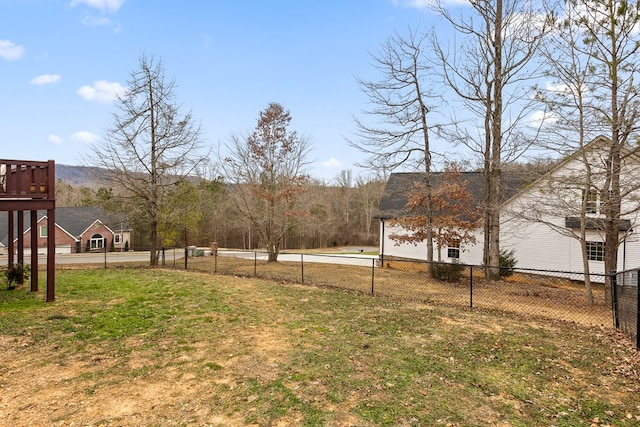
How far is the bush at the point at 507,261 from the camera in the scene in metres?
14.6

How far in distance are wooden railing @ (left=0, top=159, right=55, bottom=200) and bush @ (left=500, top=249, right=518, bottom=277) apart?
15679 mm

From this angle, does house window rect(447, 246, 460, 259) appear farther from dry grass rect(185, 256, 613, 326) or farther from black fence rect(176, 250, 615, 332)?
dry grass rect(185, 256, 613, 326)

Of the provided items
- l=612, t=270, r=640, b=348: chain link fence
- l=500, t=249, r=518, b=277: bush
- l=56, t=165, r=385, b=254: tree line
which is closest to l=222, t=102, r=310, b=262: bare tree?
l=56, t=165, r=385, b=254: tree line

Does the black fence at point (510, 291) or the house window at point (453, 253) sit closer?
the black fence at point (510, 291)

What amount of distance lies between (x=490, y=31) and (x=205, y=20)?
40.2 feet

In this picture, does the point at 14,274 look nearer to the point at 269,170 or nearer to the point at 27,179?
the point at 27,179

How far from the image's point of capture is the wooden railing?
7185 mm

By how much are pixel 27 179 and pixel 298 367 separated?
7.22m

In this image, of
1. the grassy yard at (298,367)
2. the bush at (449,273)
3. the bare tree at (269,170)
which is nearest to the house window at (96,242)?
the bare tree at (269,170)

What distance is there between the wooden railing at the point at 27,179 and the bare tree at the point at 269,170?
35.4 ft

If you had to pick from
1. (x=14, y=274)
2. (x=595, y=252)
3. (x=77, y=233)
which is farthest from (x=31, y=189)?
(x=77, y=233)

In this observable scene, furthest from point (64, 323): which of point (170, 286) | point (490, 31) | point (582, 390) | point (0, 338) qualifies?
point (490, 31)

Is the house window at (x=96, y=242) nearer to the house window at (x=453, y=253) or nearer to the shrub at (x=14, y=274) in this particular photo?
the shrub at (x=14, y=274)

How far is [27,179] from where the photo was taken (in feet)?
24.2
